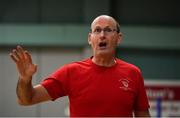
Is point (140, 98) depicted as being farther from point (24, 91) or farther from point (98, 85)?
point (24, 91)

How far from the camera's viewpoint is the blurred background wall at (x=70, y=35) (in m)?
9.55

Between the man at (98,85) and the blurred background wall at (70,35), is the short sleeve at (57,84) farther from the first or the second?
the blurred background wall at (70,35)

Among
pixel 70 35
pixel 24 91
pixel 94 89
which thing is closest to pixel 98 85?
pixel 94 89

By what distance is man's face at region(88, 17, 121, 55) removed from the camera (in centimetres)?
267

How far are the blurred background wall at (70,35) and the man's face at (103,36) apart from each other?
6.76 m

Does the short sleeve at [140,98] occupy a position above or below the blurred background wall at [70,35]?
above

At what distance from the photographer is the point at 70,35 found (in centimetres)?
952

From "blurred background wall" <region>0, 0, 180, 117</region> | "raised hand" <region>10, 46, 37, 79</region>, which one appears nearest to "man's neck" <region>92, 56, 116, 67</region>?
"raised hand" <region>10, 46, 37, 79</region>

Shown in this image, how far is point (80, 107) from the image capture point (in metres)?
2.53

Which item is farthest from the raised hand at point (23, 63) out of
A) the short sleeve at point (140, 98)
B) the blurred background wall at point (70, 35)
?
the blurred background wall at point (70, 35)

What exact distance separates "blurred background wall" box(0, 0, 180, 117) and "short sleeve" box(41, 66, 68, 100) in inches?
273

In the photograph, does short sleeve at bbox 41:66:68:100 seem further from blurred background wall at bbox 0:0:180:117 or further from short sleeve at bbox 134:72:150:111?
blurred background wall at bbox 0:0:180:117

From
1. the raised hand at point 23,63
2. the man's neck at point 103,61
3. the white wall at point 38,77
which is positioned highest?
the raised hand at point 23,63

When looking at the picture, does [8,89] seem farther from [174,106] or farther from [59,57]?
[174,106]
